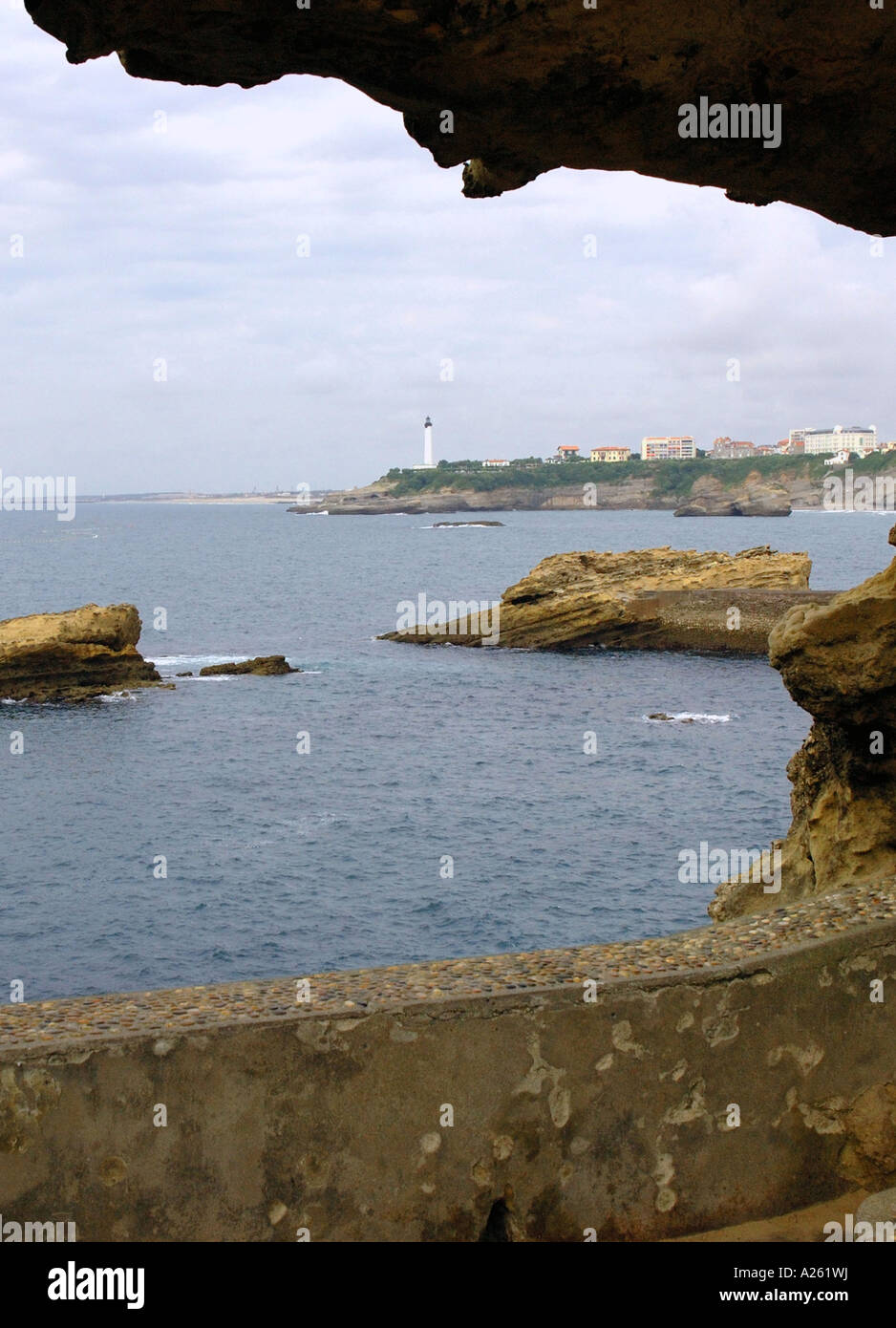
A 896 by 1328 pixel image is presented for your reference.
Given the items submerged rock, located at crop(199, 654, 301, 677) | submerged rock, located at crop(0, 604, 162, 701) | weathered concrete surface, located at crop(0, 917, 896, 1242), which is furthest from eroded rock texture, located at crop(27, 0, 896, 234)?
submerged rock, located at crop(199, 654, 301, 677)

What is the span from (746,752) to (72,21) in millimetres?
35958

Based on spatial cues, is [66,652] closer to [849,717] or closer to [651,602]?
[651,602]

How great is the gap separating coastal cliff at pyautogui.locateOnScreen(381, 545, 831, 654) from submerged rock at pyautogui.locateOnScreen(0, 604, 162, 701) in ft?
67.9

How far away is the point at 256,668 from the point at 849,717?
46.8 meters

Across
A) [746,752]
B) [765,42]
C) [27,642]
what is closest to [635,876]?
[746,752]

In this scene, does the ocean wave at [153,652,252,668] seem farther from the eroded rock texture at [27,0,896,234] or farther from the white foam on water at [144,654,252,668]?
the eroded rock texture at [27,0,896,234]

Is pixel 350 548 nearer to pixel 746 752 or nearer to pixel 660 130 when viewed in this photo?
pixel 746 752

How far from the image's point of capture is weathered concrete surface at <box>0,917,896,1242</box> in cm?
862

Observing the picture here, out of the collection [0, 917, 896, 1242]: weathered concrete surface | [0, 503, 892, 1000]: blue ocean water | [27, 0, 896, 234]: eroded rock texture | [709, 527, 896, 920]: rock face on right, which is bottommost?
[0, 503, 892, 1000]: blue ocean water

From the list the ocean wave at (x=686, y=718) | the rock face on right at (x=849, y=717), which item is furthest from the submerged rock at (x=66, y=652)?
the rock face on right at (x=849, y=717)

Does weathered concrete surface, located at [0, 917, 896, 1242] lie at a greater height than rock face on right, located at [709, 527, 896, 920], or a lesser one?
lesser
